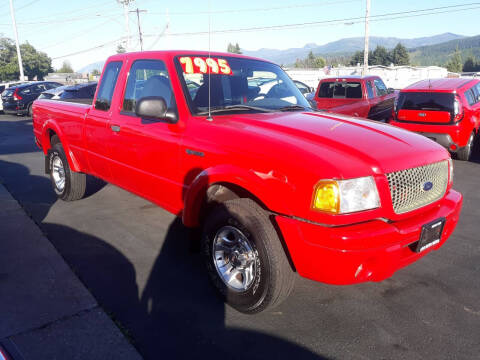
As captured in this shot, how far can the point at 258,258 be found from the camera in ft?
8.95

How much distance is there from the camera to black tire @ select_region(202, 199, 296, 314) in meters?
2.63

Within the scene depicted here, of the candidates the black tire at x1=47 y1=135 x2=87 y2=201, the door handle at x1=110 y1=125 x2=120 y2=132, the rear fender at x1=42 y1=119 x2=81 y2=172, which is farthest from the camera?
the black tire at x1=47 y1=135 x2=87 y2=201

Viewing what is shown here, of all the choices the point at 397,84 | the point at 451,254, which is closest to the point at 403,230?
the point at 451,254

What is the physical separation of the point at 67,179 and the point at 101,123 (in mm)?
1484

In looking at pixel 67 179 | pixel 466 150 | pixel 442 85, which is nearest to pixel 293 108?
pixel 67 179

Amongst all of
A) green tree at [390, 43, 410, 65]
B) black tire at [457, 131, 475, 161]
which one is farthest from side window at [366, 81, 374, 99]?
green tree at [390, 43, 410, 65]

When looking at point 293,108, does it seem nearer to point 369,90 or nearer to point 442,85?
point 442,85

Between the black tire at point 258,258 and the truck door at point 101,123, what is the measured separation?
77.5 inches

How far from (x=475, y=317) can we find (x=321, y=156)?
5.78 ft

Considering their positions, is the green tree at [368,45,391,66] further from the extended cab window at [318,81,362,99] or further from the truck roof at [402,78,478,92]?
the truck roof at [402,78,478,92]

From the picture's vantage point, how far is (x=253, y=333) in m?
2.76

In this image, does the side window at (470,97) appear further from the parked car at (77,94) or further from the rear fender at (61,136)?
the rear fender at (61,136)

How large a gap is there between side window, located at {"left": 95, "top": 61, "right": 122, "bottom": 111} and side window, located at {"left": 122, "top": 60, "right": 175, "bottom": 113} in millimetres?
309

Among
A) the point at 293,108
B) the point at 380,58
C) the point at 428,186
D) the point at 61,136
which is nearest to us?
the point at 428,186
